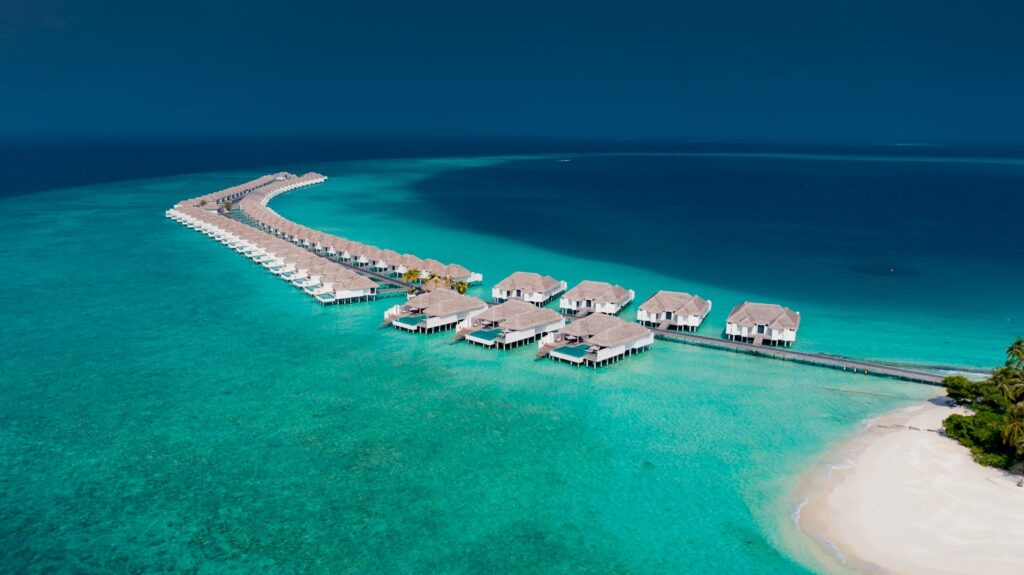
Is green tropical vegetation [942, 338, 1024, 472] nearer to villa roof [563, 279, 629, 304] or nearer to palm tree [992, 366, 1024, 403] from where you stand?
palm tree [992, 366, 1024, 403]

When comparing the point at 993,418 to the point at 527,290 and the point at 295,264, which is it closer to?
the point at 527,290

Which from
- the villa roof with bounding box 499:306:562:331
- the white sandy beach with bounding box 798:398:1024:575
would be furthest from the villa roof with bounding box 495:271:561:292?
the white sandy beach with bounding box 798:398:1024:575

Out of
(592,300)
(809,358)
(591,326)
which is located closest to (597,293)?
(592,300)

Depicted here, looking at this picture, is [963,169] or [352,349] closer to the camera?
[352,349]

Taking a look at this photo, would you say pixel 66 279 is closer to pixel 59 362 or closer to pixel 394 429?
pixel 59 362

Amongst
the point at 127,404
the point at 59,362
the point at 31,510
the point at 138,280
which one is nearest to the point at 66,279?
the point at 138,280

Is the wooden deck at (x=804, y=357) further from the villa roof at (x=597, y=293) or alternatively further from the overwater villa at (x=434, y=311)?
the overwater villa at (x=434, y=311)
